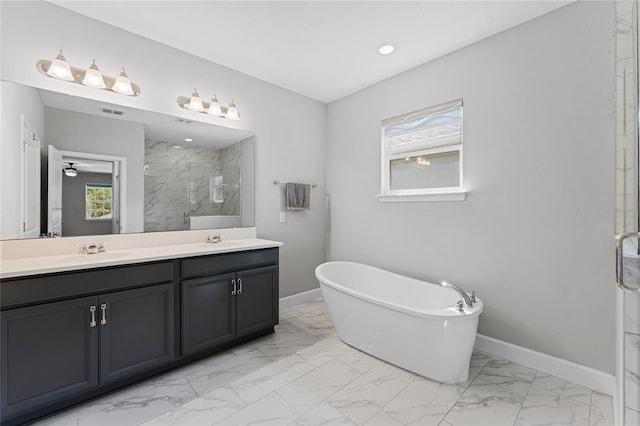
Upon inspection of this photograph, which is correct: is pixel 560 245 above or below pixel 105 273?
above

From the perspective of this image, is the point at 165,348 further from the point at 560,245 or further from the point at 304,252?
the point at 560,245

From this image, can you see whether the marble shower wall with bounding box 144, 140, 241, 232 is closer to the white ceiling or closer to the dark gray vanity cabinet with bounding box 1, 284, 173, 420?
the dark gray vanity cabinet with bounding box 1, 284, 173, 420

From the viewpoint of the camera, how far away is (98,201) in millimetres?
2082

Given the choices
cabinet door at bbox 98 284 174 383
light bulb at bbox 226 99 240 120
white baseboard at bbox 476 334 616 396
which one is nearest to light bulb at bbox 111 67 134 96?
light bulb at bbox 226 99 240 120

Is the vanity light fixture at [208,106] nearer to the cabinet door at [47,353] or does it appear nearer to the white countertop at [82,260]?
the white countertop at [82,260]

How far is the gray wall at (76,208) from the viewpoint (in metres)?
1.97

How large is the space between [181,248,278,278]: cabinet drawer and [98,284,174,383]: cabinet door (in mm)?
185

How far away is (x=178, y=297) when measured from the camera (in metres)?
1.99

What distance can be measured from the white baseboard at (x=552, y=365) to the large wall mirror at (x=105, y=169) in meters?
2.60

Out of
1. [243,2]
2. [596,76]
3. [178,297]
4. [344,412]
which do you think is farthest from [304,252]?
[596,76]

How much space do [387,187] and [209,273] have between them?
2.04 metres

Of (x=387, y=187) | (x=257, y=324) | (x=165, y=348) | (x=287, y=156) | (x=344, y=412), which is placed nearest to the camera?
(x=344, y=412)

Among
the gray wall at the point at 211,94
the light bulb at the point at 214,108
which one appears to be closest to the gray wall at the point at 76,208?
the gray wall at the point at 211,94

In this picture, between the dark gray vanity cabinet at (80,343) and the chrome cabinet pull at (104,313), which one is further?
the chrome cabinet pull at (104,313)
